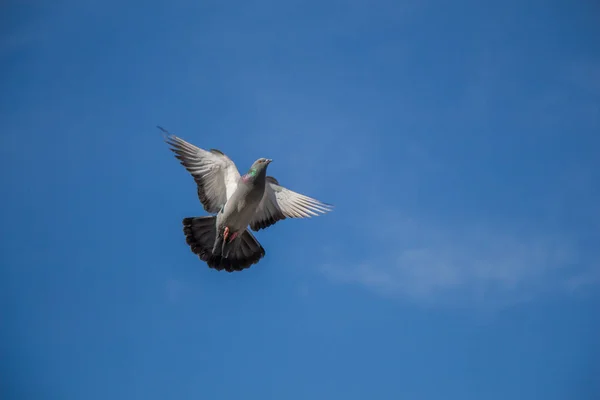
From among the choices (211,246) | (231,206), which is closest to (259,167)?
(231,206)

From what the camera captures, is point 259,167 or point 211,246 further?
point 211,246

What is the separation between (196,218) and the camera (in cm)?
1820

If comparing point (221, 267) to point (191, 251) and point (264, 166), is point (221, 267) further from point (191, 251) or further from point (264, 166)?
point (264, 166)

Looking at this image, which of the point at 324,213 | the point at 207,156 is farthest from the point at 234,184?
the point at 324,213

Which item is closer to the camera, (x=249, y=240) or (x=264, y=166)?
(x=264, y=166)

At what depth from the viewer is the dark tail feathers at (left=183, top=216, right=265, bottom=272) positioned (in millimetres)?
17938

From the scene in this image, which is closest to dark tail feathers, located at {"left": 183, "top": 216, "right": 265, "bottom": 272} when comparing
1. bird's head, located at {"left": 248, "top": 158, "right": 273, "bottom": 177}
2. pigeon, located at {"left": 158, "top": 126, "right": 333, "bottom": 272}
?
pigeon, located at {"left": 158, "top": 126, "right": 333, "bottom": 272}

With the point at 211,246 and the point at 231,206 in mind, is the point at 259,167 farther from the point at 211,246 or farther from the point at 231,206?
the point at 211,246

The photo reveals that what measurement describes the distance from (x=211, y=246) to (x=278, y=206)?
6.11 ft

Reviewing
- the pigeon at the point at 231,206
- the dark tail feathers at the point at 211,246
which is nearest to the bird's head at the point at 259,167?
the pigeon at the point at 231,206

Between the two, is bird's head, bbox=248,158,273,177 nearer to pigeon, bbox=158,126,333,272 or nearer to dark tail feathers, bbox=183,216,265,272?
pigeon, bbox=158,126,333,272

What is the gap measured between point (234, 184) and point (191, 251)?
1850 mm

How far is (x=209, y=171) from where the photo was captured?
17891mm

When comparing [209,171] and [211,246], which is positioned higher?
[209,171]
